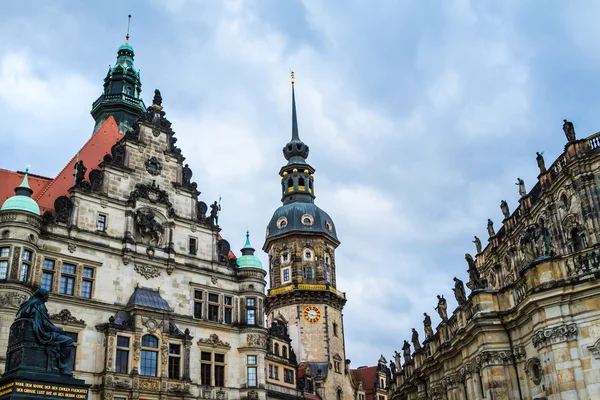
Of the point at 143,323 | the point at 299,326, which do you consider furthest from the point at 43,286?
the point at 299,326

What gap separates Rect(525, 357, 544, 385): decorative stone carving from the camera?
920 inches

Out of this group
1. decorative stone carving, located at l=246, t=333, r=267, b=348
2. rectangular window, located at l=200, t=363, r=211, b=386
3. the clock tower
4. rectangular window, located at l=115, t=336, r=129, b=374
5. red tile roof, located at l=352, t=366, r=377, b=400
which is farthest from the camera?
red tile roof, located at l=352, t=366, r=377, b=400

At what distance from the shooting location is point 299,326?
65.8m

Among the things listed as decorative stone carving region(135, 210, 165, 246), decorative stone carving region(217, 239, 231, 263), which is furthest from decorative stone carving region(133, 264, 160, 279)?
decorative stone carving region(217, 239, 231, 263)

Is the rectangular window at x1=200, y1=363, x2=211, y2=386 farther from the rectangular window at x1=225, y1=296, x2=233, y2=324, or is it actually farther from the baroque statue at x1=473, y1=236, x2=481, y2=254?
the baroque statue at x1=473, y1=236, x2=481, y2=254

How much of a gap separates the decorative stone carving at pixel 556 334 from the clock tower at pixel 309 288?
4309 cm

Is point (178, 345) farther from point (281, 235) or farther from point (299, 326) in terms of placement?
point (281, 235)

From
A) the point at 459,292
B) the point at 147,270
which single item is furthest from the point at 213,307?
the point at 459,292

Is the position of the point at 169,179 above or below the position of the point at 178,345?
above

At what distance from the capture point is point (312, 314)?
2618 inches

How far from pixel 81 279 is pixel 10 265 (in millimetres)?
4390

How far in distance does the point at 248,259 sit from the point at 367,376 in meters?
48.7

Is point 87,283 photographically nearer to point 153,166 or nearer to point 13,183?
point 13,183

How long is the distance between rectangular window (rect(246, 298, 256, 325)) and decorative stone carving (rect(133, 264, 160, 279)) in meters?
6.56
